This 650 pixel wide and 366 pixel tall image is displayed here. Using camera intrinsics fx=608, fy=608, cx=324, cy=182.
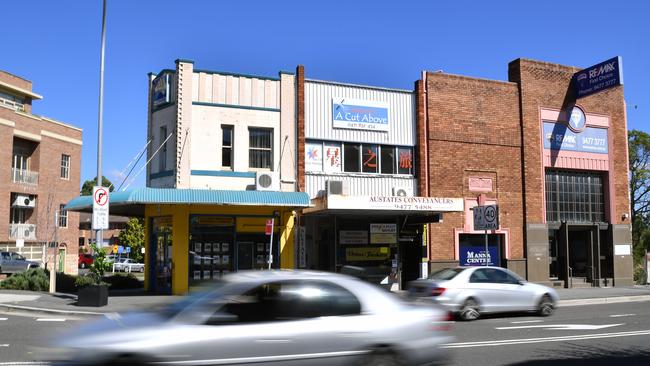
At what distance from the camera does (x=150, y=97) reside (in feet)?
76.3

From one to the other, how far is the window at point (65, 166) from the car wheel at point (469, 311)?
42.3 m

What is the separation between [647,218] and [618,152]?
34.7 metres

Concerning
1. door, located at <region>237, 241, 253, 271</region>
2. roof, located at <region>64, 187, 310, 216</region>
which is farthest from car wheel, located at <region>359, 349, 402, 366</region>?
door, located at <region>237, 241, 253, 271</region>

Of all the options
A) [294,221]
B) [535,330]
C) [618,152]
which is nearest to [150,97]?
[294,221]

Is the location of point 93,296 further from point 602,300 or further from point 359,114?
point 602,300

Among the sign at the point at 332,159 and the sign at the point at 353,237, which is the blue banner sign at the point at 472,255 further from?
the sign at the point at 332,159

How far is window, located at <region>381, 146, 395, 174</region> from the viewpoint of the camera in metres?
24.5

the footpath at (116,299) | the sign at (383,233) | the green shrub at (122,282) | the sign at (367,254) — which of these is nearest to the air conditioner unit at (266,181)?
the sign at (367,254)

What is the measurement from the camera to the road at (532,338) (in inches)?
369

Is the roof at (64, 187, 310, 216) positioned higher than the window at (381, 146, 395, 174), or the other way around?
the window at (381, 146, 395, 174)

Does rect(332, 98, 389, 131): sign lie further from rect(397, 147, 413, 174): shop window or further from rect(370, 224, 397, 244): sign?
rect(370, 224, 397, 244): sign

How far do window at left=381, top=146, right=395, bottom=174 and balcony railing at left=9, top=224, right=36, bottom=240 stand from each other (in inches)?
1242

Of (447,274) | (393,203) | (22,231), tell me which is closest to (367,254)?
(393,203)

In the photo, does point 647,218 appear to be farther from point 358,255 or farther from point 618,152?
point 358,255
